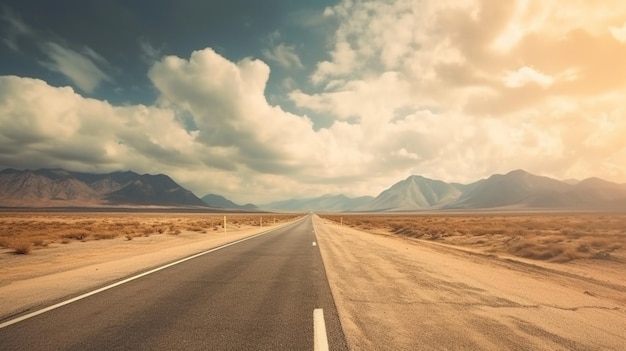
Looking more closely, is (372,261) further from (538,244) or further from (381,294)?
(538,244)

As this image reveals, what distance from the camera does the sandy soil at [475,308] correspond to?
14.6 feet

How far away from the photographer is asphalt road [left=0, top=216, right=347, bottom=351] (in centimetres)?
421

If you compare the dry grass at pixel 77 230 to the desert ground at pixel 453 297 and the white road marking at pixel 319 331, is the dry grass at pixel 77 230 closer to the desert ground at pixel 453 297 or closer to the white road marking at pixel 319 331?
the desert ground at pixel 453 297

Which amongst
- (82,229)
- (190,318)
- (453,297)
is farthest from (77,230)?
(453,297)

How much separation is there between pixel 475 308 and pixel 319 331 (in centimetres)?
300

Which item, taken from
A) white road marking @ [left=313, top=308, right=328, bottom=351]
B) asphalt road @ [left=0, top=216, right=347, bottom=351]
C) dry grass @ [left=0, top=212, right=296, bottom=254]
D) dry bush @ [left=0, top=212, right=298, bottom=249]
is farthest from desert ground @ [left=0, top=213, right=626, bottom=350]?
dry bush @ [left=0, top=212, right=298, bottom=249]

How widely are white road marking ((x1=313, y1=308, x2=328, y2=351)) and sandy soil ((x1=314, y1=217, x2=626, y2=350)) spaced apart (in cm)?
31

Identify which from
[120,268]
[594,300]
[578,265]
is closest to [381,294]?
[594,300]

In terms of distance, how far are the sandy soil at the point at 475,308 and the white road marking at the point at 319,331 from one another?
31cm

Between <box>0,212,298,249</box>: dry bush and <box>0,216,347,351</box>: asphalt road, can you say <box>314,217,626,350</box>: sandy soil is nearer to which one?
<box>0,216,347,351</box>: asphalt road

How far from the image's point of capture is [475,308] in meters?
5.97

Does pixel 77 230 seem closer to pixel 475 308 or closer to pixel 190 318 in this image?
pixel 190 318

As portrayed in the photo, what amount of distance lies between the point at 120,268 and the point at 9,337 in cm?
616

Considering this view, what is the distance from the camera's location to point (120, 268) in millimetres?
10219
